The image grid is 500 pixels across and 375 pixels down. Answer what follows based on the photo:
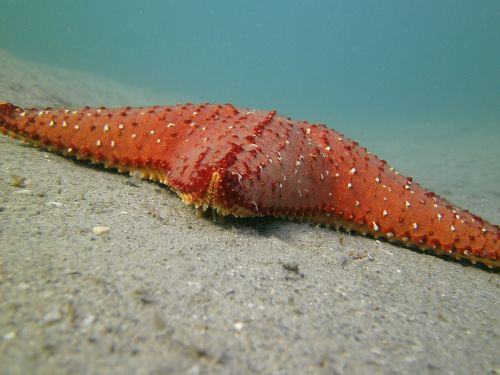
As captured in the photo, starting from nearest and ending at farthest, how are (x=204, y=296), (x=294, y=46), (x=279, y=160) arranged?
(x=204, y=296) < (x=279, y=160) < (x=294, y=46)

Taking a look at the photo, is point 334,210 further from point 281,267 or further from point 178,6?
point 178,6

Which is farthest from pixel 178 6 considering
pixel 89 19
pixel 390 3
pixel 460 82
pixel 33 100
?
pixel 33 100

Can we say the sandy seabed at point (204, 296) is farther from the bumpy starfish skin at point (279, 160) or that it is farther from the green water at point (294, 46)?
the green water at point (294, 46)

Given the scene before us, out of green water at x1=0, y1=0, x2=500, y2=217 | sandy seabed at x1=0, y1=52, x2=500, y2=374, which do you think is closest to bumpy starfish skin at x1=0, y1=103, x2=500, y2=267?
sandy seabed at x1=0, y1=52, x2=500, y2=374

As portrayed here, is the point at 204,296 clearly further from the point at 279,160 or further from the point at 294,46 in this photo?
the point at 294,46

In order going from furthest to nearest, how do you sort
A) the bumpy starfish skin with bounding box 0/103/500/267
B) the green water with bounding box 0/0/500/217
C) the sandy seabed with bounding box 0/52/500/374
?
the green water with bounding box 0/0/500/217
the bumpy starfish skin with bounding box 0/103/500/267
the sandy seabed with bounding box 0/52/500/374

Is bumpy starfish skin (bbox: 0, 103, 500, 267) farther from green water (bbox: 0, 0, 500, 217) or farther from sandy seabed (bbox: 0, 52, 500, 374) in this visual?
green water (bbox: 0, 0, 500, 217)

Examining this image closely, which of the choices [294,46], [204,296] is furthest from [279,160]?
[294,46]
